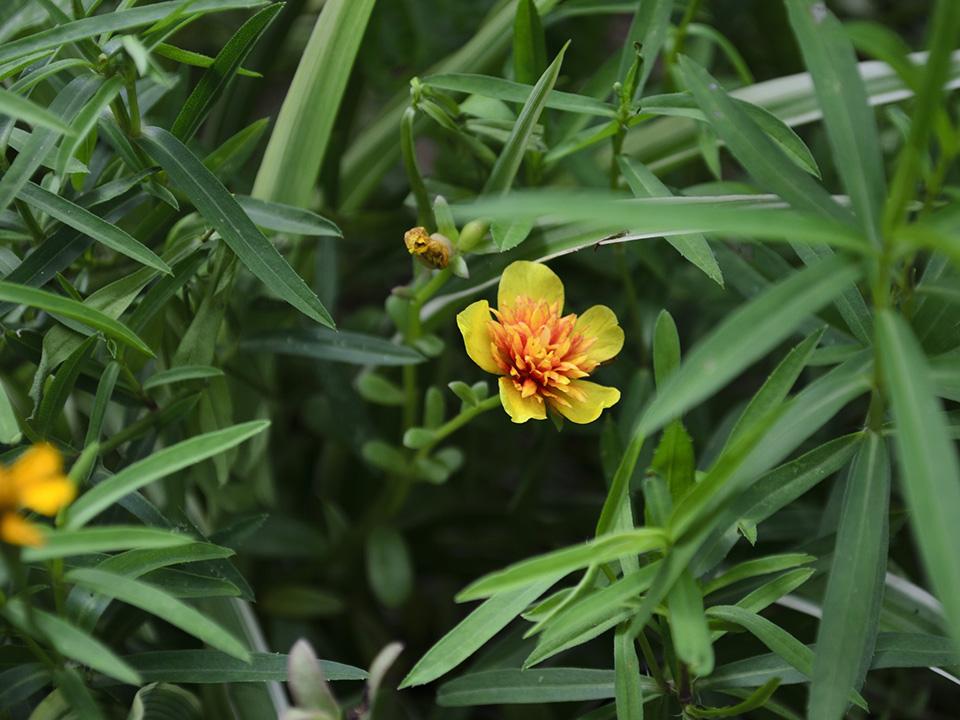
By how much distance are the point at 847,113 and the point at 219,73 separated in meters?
0.37

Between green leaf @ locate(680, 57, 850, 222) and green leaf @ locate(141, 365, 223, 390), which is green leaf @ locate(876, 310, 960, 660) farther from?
green leaf @ locate(141, 365, 223, 390)

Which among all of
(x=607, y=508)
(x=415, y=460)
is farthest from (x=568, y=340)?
(x=415, y=460)

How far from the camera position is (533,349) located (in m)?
0.56

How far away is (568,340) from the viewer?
57cm

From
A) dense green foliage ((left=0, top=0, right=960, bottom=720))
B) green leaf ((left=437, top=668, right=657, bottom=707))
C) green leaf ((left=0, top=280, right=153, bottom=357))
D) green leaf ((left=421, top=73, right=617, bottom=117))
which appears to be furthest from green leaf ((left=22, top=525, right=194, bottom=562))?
green leaf ((left=421, top=73, right=617, bottom=117))

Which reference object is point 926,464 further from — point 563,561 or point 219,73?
point 219,73

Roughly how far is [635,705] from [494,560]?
15.5 inches

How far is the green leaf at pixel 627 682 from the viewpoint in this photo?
0.51m

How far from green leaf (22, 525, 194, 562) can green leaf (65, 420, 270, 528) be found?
2 cm

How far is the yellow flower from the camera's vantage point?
0.56 meters

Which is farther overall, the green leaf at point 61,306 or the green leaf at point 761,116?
the green leaf at point 761,116

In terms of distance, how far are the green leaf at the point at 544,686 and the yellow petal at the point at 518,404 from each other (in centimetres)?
15

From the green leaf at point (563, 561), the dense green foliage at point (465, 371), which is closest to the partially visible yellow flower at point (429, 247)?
the dense green foliage at point (465, 371)

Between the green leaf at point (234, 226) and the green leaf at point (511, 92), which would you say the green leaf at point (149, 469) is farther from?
the green leaf at point (511, 92)
